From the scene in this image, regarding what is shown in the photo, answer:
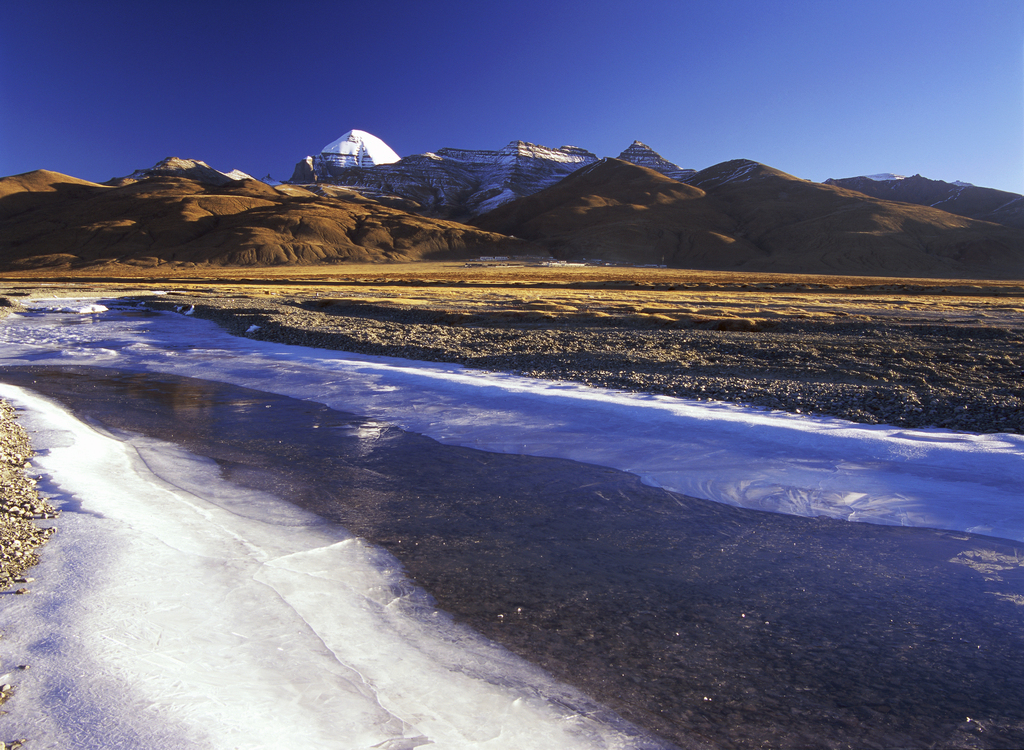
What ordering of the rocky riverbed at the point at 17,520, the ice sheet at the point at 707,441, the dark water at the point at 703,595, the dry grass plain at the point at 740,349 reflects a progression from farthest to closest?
1. the dry grass plain at the point at 740,349
2. the ice sheet at the point at 707,441
3. the rocky riverbed at the point at 17,520
4. the dark water at the point at 703,595

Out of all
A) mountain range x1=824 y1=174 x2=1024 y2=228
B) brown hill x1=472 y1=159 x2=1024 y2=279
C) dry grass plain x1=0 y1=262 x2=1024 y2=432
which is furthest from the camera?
mountain range x1=824 y1=174 x2=1024 y2=228

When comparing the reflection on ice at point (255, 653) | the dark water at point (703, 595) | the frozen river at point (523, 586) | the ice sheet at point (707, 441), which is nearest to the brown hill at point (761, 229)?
the ice sheet at point (707, 441)

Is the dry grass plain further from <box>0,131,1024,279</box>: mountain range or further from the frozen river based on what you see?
<box>0,131,1024,279</box>: mountain range

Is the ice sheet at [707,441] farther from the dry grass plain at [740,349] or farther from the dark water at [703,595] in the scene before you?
the dry grass plain at [740,349]

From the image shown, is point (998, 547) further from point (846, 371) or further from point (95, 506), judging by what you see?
point (846, 371)

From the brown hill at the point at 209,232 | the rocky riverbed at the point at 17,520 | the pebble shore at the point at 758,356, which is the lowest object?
the rocky riverbed at the point at 17,520

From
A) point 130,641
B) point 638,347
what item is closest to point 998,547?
point 130,641

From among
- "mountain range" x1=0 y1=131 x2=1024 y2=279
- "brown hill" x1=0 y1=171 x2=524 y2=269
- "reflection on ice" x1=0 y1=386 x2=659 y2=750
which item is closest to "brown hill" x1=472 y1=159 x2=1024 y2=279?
"mountain range" x1=0 y1=131 x2=1024 y2=279
